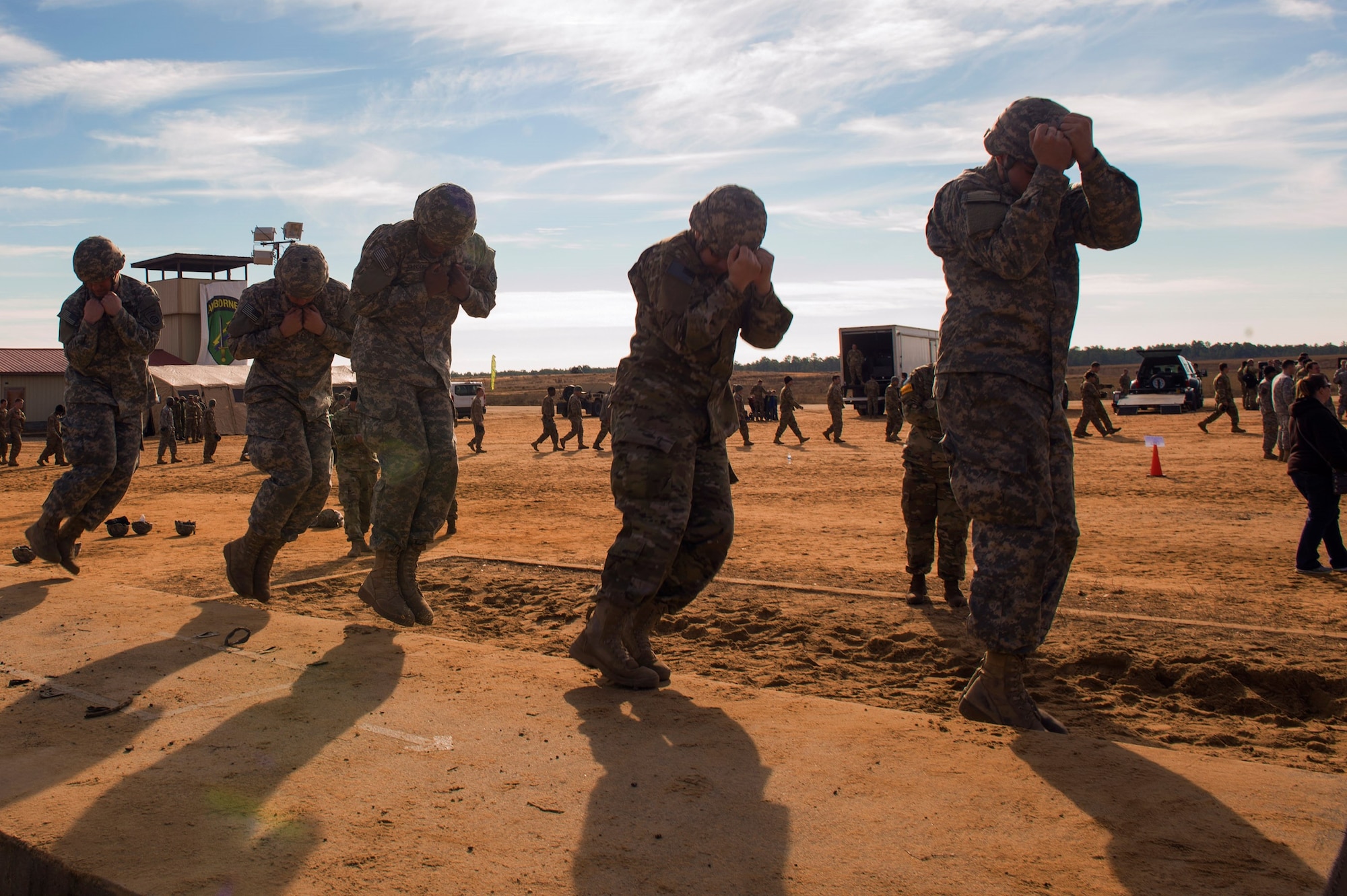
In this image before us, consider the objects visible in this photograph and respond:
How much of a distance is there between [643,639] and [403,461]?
1640 mm

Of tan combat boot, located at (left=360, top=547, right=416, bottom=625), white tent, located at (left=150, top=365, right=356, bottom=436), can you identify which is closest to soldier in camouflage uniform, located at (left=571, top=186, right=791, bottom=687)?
tan combat boot, located at (left=360, top=547, right=416, bottom=625)

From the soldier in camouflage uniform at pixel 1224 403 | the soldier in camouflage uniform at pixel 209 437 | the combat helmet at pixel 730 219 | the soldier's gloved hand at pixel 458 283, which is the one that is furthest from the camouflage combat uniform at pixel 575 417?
the combat helmet at pixel 730 219

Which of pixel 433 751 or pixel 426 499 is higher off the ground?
pixel 426 499

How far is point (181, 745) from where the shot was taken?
323cm

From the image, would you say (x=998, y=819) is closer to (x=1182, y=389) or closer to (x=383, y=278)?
(x=383, y=278)

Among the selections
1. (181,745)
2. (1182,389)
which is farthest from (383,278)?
(1182,389)

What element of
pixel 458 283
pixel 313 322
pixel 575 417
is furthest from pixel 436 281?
pixel 575 417

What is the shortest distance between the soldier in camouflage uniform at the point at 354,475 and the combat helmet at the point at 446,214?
4.25 meters

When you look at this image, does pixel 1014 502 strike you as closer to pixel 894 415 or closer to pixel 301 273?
pixel 301 273

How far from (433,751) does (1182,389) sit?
3658cm

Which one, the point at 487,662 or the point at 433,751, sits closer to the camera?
the point at 433,751

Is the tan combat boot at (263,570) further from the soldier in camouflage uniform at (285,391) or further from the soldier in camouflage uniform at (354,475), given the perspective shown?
the soldier in camouflage uniform at (354,475)

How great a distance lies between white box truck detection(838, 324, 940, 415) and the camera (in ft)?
112

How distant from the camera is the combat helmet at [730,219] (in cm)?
384
